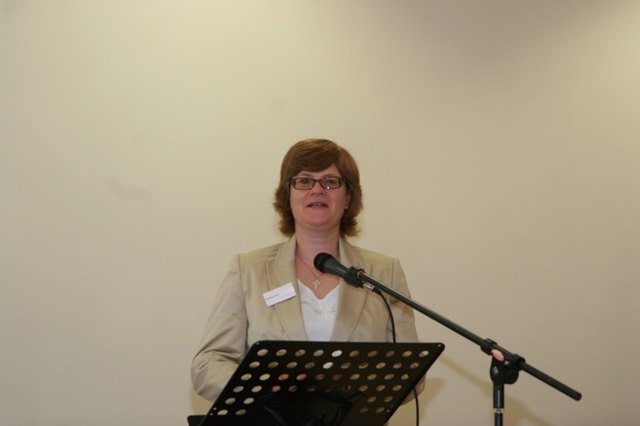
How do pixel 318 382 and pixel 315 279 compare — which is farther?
pixel 315 279

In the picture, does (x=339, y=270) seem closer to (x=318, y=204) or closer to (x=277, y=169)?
(x=318, y=204)

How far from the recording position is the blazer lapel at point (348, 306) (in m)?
3.09

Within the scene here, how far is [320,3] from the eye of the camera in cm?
471

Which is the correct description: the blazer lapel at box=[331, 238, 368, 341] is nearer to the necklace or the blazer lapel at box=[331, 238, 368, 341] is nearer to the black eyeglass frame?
the necklace

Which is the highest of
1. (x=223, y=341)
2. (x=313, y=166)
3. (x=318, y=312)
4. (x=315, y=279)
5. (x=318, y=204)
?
(x=313, y=166)

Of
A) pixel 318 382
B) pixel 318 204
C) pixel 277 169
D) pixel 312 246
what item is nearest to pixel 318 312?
pixel 312 246

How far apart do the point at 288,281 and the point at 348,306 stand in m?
0.23

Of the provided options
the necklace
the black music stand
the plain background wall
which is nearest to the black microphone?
the black music stand

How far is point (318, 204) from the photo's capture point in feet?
10.5

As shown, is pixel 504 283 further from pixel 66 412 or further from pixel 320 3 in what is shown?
pixel 66 412

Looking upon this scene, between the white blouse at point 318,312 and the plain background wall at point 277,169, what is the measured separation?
1.39 m

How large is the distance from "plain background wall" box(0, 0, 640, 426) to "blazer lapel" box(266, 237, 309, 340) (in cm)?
130

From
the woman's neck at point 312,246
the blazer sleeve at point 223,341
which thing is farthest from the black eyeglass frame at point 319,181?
the blazer sleeve at point 223,341

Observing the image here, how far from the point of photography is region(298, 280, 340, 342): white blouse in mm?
3127
